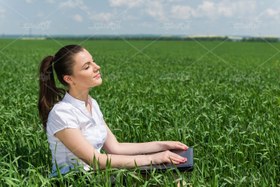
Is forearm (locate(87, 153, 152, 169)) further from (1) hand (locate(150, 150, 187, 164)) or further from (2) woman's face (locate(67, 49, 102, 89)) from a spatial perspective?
(2) woman's face (locate(67, 49, 102, 89))

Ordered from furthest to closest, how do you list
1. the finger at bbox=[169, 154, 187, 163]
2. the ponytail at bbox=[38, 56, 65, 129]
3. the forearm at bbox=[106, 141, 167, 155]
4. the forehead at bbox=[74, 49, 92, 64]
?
the forearm at bbox=[106, 141, 167, 155] < the ponytail at bbox=[38, 56, 65, 129] < the forehead at bbox=[74, 49, 92, 64] < the finger at bbox=[169, 154, 187, 163]

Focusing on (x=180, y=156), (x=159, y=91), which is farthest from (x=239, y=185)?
(x=159, y=91)

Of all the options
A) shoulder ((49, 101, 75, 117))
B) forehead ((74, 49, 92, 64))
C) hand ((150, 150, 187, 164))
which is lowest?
hand ((150, 150, 187, 164))

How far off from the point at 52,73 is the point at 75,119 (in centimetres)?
46

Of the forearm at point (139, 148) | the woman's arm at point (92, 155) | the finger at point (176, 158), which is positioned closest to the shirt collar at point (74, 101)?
the woman's arm at point (92, 155)

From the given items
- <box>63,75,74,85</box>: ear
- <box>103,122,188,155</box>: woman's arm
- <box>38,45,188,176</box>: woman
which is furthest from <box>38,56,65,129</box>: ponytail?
<box>103,122,188,155</box>: woman's arm

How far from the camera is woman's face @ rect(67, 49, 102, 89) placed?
3.36 m

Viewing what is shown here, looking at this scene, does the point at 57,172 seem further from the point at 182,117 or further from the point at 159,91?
the point at 159,91

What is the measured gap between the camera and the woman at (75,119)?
321 cm

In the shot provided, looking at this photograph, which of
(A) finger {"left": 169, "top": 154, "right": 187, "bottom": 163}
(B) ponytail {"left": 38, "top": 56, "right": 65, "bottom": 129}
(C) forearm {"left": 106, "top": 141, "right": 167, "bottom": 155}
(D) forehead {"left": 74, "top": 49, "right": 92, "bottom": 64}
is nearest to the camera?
(A) finger {"left": 169, "top": 154, "right": 187, "bottom": 163}

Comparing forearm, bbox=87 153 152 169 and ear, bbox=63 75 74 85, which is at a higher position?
ear, bbox=63 75 74 85

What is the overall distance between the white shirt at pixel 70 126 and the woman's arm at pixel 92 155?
0.06 metres

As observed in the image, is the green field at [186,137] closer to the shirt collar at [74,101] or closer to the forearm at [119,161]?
the forearm at [119,161]

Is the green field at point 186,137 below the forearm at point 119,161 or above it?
below
